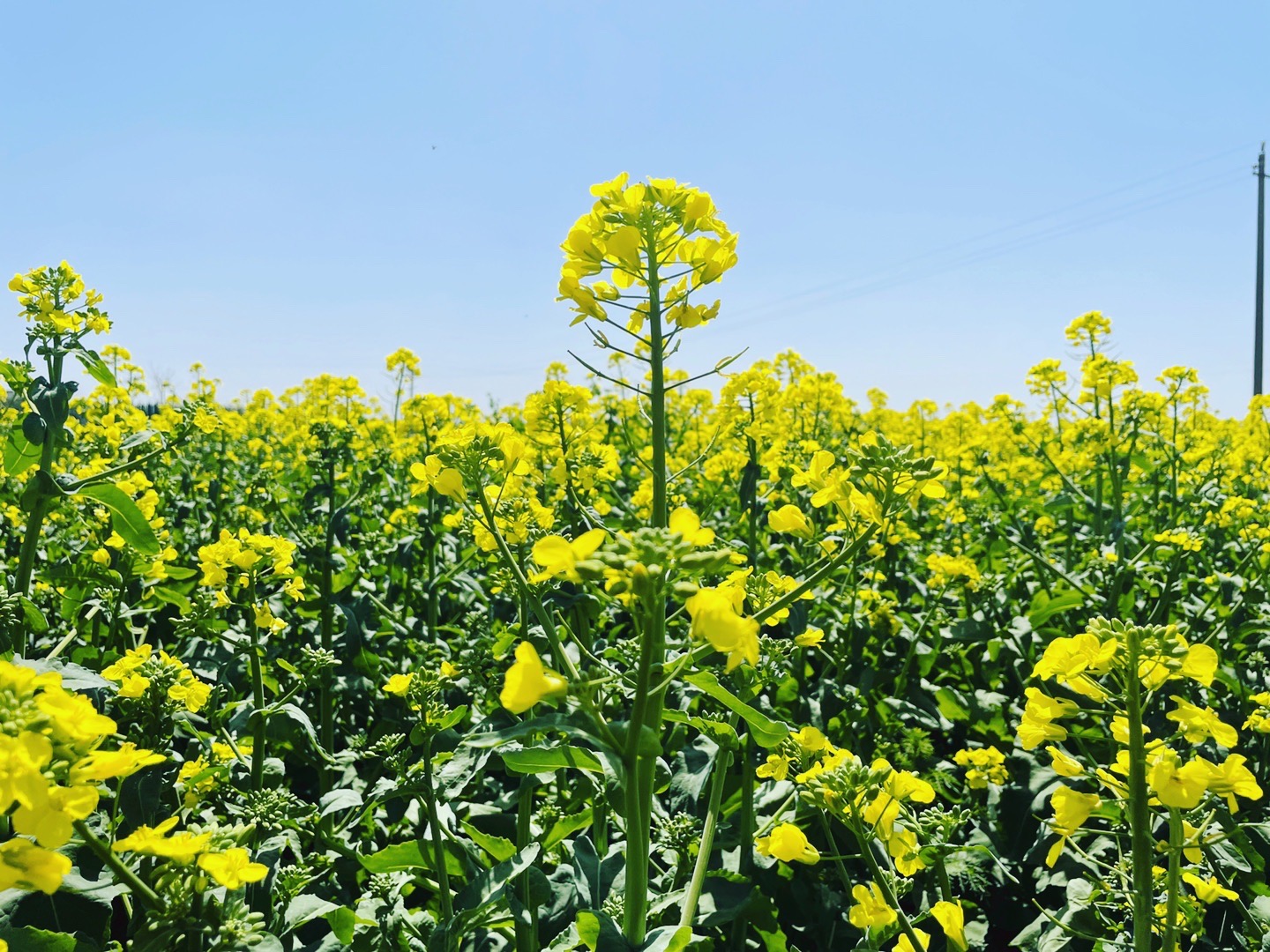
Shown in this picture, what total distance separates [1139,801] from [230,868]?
153cm

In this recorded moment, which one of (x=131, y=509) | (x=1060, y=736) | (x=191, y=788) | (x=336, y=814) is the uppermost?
(x=131, y=509)

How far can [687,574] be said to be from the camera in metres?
1.21

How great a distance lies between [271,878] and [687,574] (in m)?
1.55

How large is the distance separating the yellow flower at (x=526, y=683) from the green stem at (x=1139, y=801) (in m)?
1.04

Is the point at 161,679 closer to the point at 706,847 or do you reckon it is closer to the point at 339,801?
the point at 339,801

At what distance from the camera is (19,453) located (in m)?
2.29

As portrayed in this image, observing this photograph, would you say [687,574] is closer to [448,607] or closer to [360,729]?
[360,729]

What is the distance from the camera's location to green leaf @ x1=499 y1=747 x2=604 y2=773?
5.08 feet

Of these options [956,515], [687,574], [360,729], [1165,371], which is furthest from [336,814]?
[1165,371]

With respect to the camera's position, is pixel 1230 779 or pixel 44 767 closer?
pixel 44 767

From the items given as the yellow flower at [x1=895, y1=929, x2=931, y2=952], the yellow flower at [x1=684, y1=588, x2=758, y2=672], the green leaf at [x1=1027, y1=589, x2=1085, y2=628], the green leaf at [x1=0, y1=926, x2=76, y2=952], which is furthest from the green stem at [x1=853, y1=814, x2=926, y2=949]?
the green leaf at [x1=1027, y1=589, x2=1085, y2=628]

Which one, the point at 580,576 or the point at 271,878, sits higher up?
the point at 580,576

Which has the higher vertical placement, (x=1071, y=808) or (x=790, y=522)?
(x=790, y=522)

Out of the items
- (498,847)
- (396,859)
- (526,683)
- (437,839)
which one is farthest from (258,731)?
(526,683)
